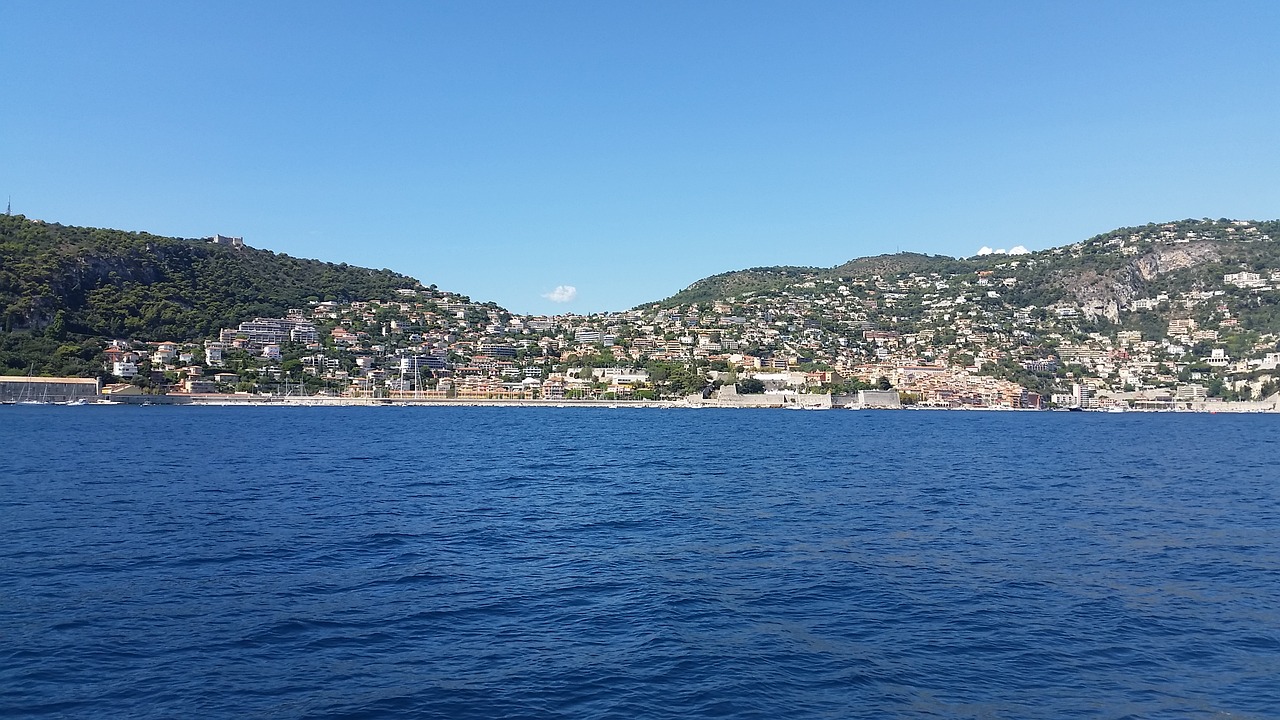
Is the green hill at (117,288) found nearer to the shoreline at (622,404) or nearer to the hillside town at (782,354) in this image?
the hillside town at (782,354)

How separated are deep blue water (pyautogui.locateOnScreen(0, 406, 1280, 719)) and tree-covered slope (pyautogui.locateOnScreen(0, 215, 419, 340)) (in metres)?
97.7

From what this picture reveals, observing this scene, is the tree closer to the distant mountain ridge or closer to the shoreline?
the shoreline

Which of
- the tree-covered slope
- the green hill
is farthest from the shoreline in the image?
the tree-covered slope

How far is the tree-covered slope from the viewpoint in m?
106

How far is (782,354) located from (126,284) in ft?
368

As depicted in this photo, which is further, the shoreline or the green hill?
the shoreline

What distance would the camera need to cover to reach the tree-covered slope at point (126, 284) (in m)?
106

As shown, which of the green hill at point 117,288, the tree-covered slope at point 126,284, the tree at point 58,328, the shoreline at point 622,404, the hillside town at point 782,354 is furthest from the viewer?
the hillside town at point 782,354

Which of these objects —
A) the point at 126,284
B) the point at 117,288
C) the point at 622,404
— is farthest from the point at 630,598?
the point at 126,284

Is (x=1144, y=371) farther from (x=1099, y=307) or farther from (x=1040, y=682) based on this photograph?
(x=1040, y=682)

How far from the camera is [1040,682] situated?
29.2 ft

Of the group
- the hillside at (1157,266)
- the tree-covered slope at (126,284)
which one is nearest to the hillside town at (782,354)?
the hillside at (1157,266)

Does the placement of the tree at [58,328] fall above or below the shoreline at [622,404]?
above

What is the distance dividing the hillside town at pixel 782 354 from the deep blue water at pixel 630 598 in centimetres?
9728
